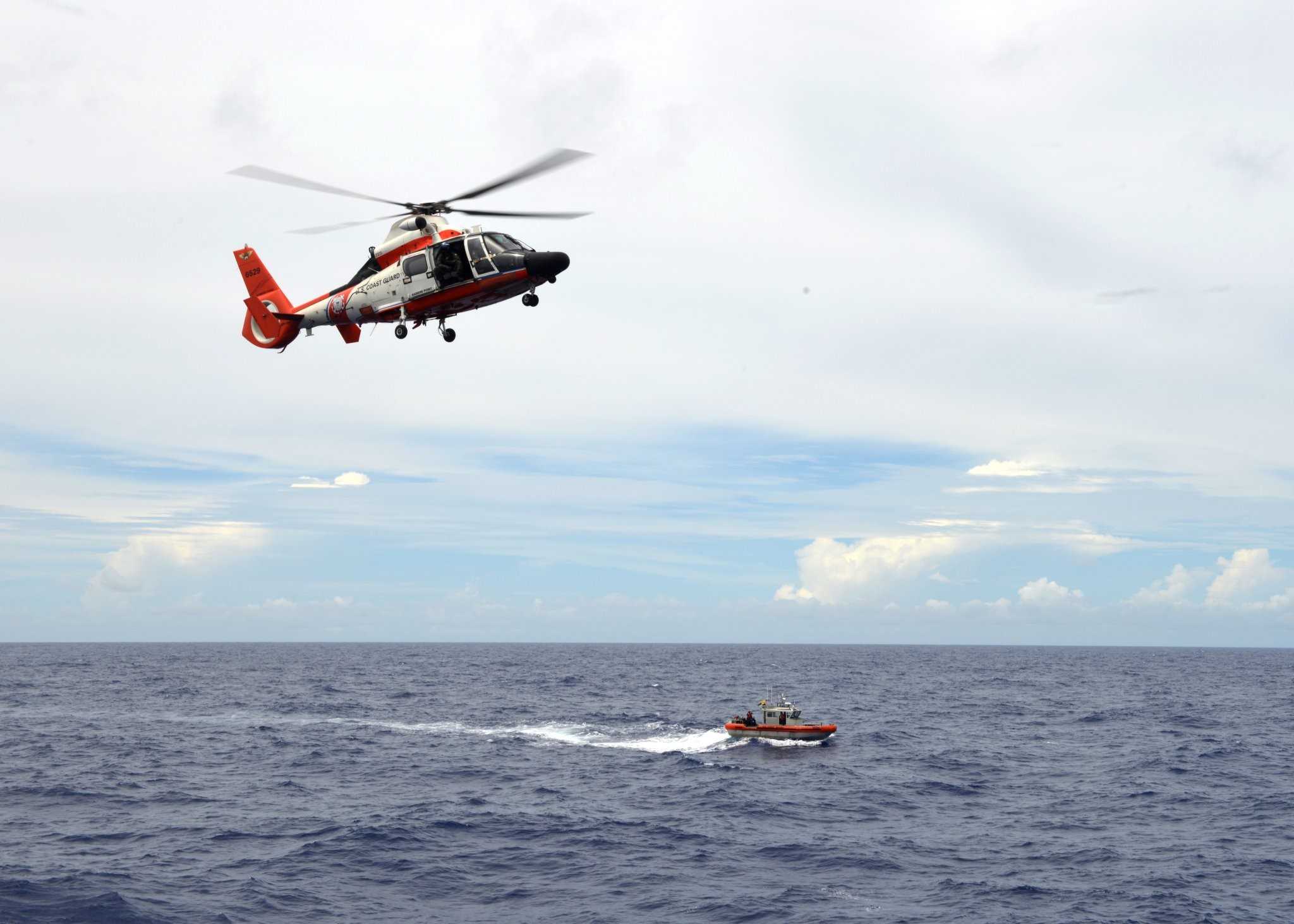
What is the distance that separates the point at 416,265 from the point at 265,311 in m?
8.92

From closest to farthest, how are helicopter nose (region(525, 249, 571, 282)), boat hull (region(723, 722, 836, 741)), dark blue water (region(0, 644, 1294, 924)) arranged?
1. helicopter nose (region(525, 249, 571, 282))
2. dark blue water (region(0, 644, 1294, 924))
3. boat hull (region(723, 722, 836, 741))

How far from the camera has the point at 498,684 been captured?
15150cm

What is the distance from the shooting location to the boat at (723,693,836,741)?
268ft

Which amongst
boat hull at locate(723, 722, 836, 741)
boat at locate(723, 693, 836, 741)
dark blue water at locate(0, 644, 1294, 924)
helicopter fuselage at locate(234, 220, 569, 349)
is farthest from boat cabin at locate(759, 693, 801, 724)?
helicopter fuselage at locate(234, 220, 569, 349)

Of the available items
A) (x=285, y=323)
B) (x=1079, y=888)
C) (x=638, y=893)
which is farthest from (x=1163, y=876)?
(x=285, y=323)

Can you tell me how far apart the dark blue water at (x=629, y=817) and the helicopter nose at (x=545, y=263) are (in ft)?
80.5

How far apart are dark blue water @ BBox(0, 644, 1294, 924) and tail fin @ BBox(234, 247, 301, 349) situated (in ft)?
71.6

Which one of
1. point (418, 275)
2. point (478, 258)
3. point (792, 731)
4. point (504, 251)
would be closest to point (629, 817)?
point (792, 731)

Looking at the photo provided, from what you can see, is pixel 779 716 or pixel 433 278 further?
pixel 779 716

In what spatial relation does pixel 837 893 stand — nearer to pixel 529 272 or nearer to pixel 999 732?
pixel 529 272

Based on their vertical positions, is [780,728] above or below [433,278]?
below

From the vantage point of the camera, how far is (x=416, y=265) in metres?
33.5

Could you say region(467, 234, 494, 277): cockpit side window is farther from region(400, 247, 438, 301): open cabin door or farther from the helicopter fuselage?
region(400, 247, 438, 301): open cabin door

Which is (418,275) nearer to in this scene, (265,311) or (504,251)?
(504,251)
